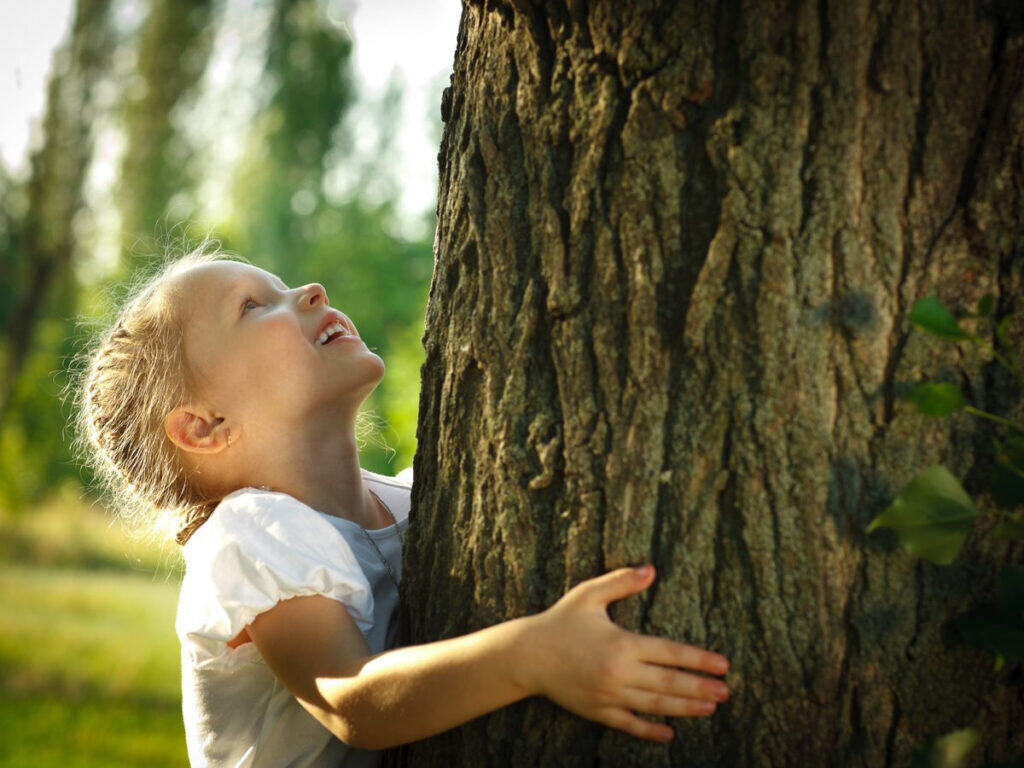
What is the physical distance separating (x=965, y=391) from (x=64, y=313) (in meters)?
12.2

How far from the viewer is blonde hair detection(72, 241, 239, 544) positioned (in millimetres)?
1965

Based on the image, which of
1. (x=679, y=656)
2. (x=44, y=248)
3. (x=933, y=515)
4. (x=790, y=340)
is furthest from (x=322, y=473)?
(x=44, y=248)

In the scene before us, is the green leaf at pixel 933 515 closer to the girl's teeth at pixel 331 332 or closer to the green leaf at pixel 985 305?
the green leaf at pixel 985 305

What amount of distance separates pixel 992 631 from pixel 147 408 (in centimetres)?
151

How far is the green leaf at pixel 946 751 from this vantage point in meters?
1.17

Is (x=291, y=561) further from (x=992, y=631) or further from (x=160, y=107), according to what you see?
(x=160, y=107)

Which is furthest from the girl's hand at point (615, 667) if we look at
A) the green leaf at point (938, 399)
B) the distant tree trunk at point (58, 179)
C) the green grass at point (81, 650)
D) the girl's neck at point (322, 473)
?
the distant tree trunk at point (58, 179)

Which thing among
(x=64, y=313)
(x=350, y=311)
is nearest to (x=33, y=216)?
(x=64, y=313)

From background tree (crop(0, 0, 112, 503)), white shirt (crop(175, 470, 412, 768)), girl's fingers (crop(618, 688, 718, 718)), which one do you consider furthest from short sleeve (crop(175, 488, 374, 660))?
background tree (crop(0, 0, 112, 503))

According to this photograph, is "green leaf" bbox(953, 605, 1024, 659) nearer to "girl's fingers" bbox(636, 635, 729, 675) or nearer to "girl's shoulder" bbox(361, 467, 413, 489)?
"girl's fingers" bbox(636, 635, 729, 675)

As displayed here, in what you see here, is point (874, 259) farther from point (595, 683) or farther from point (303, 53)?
point (303, 53)

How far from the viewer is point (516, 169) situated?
1462 mm

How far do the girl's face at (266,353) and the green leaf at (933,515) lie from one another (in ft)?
3.44

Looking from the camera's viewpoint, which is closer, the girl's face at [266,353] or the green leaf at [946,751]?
the green leaf at [946,751]
